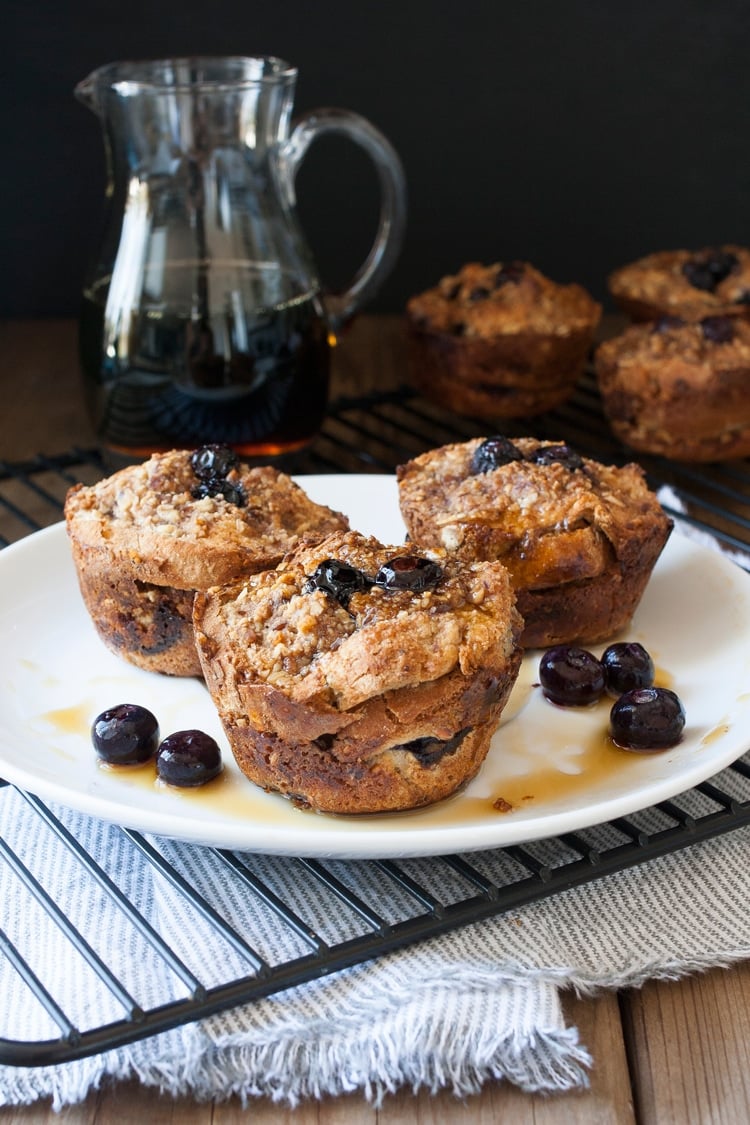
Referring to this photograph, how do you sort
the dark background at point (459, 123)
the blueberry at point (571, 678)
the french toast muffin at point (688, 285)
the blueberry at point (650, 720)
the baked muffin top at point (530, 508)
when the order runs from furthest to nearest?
1. the dark background at point (459, 123)
2. the french toast muffin at point (688, 285)
3. the baked muffin top at point (530, 508)
4. the blueberry at point (571, 678)
5. the blueberry at point (650, 720)

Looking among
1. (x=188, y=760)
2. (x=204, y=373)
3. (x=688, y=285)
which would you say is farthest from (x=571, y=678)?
(x=688, y=285)

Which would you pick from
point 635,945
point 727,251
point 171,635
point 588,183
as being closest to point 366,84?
point 588,183

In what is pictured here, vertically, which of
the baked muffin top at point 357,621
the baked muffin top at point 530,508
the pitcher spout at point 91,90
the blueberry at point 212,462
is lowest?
the baked muffin top at point 530,508

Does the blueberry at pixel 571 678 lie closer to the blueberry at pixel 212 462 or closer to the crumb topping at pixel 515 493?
the crumb topping at pixel 515 493

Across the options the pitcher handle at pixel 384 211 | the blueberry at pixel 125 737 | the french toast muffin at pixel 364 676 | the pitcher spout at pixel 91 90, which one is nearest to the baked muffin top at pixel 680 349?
the pitcher handle at pixel 384 211

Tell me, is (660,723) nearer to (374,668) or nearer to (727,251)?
(374,668)

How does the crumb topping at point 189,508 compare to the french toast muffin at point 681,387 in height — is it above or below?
above

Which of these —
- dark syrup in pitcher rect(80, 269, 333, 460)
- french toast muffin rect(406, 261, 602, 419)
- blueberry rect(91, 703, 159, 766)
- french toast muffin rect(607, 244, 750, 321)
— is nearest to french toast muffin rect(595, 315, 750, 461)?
french toast muffin rect(406, 261, 602, 419)

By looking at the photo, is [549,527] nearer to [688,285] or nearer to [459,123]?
[688,285]
